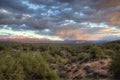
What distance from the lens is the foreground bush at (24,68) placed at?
22031mm

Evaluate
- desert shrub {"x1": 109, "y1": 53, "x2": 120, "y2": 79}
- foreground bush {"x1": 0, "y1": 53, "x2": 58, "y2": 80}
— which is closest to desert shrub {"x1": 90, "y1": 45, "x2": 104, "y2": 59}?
desert shrub {"x1": 109, "y1": 53, "x2": 120, "y2": 79}

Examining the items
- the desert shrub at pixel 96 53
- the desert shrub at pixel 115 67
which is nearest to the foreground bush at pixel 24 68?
the desert shrub at pixel 115 67

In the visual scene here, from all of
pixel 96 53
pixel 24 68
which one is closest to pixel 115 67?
pixel 96 53

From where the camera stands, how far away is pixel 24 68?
24047 millimetres

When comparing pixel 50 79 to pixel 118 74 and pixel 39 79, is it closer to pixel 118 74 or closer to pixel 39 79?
pixel 39 79

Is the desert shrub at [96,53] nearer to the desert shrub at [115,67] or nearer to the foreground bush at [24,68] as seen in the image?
the desert shrub at [115,67]

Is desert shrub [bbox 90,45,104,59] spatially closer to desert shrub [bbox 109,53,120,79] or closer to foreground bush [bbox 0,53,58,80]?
desert shrub [bbox 109,53,120,79]

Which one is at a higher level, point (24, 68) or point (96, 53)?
point (96, 53)

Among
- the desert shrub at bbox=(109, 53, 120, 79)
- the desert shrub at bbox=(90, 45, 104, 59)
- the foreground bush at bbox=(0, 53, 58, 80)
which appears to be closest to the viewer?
the foreground bush at bbox=(0, 53, 58, 80)

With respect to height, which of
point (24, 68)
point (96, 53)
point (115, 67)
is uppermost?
point (96, 53)

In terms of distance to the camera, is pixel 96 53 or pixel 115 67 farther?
pixel 96 53

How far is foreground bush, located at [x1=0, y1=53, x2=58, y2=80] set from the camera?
867 inches

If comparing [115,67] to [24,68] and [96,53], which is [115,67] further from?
[24,68]

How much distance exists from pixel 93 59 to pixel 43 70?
1339cm
